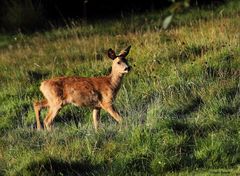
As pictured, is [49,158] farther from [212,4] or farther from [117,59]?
[212,4]

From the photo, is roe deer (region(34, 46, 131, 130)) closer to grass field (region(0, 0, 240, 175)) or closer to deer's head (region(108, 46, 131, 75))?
deer's head (region(108, 46, 131, 75))

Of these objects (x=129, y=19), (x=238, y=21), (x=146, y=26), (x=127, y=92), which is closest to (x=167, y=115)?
(x=127, y=92)

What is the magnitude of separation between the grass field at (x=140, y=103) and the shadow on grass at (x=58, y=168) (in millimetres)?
11

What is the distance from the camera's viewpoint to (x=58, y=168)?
8570mm

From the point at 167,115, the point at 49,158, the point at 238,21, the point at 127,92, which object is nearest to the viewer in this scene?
the point at 49,158

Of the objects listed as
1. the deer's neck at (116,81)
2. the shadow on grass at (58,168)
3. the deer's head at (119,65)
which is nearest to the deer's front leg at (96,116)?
the deer's neck at (116,81)

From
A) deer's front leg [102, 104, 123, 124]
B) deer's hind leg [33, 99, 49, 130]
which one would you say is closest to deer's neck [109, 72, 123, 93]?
deer's front leg [102, 104, 123, 124]

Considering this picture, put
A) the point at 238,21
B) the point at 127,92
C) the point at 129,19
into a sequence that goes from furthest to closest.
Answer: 1. the point at 129,19
2. the point at 238,21
3. the point at 127,92

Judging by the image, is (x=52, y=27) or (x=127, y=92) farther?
(x=52, y=27)

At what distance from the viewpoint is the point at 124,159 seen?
869 cm

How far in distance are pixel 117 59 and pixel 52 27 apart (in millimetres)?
10360

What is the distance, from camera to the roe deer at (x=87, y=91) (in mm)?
10867

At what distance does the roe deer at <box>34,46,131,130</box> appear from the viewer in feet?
35.7

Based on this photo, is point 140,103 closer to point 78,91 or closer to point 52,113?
point 78,91
